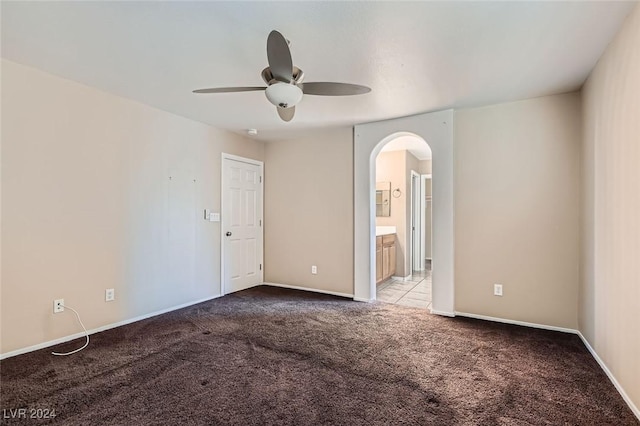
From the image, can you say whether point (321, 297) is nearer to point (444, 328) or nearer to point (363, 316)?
point (363, 316)

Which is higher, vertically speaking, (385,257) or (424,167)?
(424,167)

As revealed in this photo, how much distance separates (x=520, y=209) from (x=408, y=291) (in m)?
2.12

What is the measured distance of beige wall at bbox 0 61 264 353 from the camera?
2564 millimetres

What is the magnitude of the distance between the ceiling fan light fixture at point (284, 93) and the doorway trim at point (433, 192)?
7.34ft

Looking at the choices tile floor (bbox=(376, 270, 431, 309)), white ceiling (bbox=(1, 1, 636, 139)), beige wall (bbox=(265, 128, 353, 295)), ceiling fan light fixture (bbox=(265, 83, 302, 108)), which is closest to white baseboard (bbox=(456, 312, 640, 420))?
tile floor (bbox=(376, 270, 431, 309))

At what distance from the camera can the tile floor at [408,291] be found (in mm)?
4208

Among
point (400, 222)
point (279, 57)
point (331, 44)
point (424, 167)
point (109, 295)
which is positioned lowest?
point (109, 295)

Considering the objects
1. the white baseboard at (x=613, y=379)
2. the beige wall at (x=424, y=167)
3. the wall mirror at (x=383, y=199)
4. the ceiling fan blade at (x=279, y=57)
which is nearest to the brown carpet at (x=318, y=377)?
the white baseboard at (x=613, y=379)

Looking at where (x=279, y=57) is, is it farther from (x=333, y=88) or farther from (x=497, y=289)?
(x=497, y=289)

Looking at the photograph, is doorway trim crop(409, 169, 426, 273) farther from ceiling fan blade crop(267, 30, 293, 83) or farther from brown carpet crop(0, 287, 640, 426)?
ceiling fan blade crop(267, 30, 293, 83)

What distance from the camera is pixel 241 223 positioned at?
4.85 metres

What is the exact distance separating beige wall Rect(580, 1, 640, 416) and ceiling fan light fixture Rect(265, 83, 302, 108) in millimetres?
2056

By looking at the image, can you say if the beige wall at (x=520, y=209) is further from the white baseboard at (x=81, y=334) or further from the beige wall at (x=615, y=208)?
the white baseboard at (x=81, y=334)

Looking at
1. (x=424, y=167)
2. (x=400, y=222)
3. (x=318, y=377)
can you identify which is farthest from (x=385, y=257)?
(x=318, y=377)
